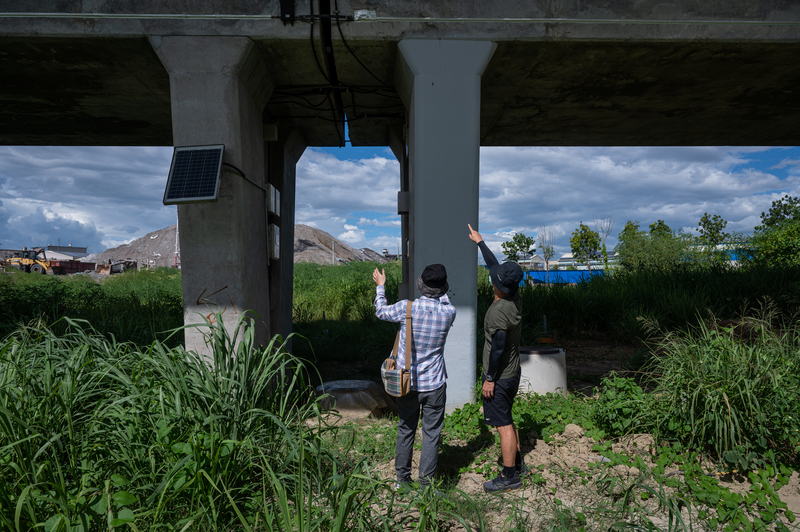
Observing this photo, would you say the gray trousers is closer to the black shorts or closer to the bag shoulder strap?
the bag shoulder strap

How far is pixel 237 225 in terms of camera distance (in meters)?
4.43

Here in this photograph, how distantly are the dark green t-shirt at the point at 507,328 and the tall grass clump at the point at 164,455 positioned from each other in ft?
4.32

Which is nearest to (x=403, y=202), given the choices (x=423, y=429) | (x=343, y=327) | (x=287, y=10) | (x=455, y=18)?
(x=455, y=18)

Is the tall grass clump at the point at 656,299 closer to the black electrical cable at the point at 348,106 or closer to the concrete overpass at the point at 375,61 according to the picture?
the concrete overpass at the point at 375,61

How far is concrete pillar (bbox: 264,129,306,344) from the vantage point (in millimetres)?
6586

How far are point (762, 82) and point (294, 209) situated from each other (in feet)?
23.1

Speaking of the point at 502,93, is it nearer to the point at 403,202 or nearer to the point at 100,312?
the point at 403,202

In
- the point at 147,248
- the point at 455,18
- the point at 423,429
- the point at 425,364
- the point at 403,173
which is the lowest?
the point at 423,429

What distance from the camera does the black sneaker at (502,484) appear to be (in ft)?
10.5

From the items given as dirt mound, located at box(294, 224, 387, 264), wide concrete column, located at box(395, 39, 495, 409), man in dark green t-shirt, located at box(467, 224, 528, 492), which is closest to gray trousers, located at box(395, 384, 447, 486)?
man in dark green t-shirt, located at box(467, 224, 528, 492)

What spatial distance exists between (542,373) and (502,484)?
2.00m

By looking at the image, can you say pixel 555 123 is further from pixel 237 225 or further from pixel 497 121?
pixel 237 225

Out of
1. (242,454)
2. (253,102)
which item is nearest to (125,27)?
(253,102)

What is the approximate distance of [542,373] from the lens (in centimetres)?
496
